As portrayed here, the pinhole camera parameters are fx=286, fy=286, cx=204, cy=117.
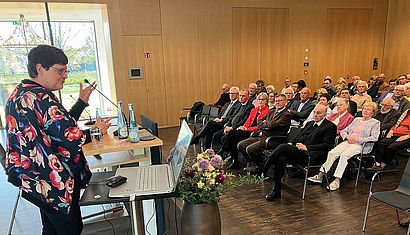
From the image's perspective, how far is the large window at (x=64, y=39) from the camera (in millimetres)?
7250

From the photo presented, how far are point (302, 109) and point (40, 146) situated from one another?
5.30 m

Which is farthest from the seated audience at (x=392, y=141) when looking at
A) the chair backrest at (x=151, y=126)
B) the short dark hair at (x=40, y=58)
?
the short dark hair at (x=40, y=58)

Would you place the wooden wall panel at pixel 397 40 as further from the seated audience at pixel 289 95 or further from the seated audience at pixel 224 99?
the seated audience at pixel 224 99

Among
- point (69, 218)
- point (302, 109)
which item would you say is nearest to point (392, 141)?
point (302, 109)

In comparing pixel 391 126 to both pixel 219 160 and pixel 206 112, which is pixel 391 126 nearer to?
pixel 206 112

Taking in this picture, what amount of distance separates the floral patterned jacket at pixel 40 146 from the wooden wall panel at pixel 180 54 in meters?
6.50

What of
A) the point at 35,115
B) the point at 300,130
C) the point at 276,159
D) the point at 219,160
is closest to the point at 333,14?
the point at 300,130

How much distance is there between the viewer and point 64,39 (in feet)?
27.0

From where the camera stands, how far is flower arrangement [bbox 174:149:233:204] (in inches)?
68.7

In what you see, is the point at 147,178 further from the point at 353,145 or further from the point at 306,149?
the point at 353,145

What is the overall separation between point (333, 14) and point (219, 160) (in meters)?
9.33

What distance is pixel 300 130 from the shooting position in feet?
13.8

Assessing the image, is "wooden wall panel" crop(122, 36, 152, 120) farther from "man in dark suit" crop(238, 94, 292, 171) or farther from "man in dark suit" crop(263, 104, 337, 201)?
"man in dark suit" crop(263, 104, 337, 201)

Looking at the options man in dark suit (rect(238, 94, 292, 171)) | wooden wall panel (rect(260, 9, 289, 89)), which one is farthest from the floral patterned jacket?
wooden wall panel (rect(260, 9, 289, 89))
